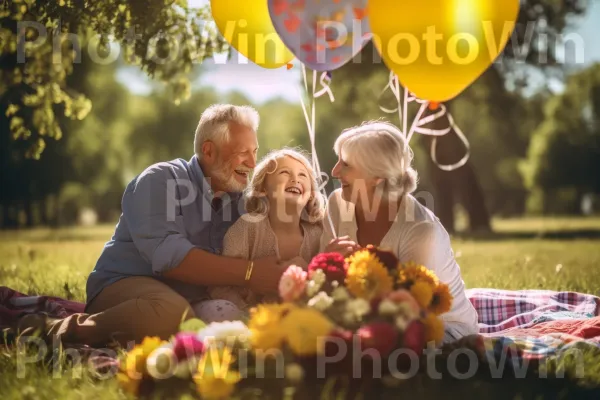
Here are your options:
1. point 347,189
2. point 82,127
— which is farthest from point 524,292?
point 82,127

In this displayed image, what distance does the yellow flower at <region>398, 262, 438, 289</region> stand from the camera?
10.1ft

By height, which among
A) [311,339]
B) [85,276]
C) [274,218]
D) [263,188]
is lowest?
[85,276]

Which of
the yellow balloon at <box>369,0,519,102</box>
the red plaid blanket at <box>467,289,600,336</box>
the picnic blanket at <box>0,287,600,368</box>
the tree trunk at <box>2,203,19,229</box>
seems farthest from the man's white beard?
the tree trunk at <box>2,203,19,229</box>

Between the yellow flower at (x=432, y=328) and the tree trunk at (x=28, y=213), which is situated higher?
the yellow flower at (x=432, y=328)

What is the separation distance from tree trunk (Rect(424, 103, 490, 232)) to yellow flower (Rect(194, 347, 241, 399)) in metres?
12.7

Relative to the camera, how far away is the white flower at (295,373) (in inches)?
104

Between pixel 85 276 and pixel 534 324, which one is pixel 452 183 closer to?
pixel 85 276

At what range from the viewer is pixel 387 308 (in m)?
2.84

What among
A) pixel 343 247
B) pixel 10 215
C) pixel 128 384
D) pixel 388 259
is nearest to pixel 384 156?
Result: pixel 343 247

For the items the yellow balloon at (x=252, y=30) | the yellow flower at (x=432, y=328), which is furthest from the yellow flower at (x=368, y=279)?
the yellow balloon at (x=252, y=30)

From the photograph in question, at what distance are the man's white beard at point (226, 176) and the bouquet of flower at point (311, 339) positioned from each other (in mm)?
1296

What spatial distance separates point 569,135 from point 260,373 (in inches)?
1175

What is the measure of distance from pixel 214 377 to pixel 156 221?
4.78 ft

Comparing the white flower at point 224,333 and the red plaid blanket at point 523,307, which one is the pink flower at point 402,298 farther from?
the red plaid blanket at point 523,307
